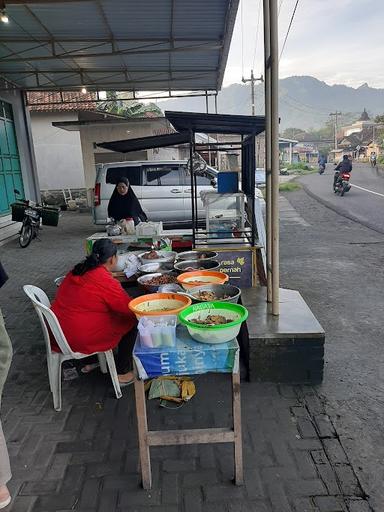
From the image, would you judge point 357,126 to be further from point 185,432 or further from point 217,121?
point 185,432

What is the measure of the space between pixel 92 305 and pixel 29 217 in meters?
7.68

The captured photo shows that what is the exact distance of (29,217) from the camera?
9.91 m

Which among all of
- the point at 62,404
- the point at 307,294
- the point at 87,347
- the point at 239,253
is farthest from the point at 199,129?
the point at 62,404

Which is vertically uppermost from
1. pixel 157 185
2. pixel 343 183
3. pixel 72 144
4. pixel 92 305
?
pixel 72 144

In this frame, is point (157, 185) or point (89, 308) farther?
point (157, 185)

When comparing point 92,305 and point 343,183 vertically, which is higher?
point 92,305

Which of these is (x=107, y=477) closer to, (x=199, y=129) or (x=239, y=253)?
(x=239, y=253)

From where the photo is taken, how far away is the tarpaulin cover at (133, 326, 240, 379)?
87.4 inches

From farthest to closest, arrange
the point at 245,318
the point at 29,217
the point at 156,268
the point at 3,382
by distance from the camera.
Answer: the point at 29,217 < the point at 156,268 < the point at 245,318 < the point at 3,382

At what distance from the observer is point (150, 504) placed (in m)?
2.21

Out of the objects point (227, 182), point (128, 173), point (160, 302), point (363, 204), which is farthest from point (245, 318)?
point (363, 204)

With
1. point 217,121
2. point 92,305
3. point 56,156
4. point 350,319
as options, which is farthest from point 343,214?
point 56,156

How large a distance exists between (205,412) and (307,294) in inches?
117

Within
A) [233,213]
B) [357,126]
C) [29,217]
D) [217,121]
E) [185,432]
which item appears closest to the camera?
[185,432]
